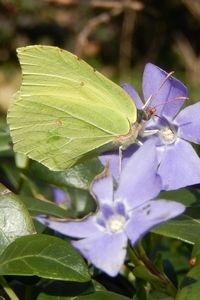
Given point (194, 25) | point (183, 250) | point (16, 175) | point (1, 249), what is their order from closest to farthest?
point (1, 249) → point (183, 250) → point (16, 175) → point (194, 25)

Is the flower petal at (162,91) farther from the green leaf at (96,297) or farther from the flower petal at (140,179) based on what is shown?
the green leaf at (96,297)

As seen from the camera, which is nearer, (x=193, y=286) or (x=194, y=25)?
(x=193, y=286)

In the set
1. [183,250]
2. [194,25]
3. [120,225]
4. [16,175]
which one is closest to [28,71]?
[16,175]

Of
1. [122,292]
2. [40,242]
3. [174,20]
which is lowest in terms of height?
[174,20]

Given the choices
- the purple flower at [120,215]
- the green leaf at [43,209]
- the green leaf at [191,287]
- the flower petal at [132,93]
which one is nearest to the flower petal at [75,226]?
the purple flower at [120,215]

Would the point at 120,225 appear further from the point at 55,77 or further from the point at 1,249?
the point at 55,77

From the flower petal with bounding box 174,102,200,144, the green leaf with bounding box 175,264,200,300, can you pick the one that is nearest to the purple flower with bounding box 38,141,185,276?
the green leaf with bounding box 175,264,200,300

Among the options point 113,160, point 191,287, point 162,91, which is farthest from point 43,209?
point 191,287
